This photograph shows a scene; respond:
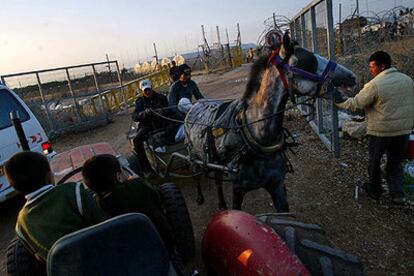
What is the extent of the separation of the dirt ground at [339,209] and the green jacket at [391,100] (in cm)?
98

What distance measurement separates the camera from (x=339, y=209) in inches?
158

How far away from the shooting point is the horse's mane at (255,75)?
3.07m

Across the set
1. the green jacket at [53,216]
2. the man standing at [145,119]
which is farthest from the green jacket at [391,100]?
the man standing at [145,119]

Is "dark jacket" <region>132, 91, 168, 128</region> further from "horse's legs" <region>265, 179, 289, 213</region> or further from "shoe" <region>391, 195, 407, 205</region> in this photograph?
"shoe" <region>391, 195, 407, 205</region>

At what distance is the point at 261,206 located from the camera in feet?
14.8

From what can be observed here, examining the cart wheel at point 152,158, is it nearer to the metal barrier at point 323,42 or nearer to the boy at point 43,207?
the metal barrier at point 323,42

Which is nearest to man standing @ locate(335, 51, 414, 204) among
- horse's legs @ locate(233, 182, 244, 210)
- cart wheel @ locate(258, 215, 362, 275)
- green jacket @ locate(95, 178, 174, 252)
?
horse's legs @ locate(233, 182, 244, 210)

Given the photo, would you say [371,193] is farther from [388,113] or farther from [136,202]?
[136,202]

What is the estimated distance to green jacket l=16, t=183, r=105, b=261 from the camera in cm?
180

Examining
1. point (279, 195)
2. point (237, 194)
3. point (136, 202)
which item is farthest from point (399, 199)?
point (136, 202)

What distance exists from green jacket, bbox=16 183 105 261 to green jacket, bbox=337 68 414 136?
10.3 feet

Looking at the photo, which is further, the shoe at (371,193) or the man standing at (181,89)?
the man standing at (181,89)

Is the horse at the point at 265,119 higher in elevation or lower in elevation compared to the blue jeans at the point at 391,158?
higher

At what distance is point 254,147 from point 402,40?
560cm
